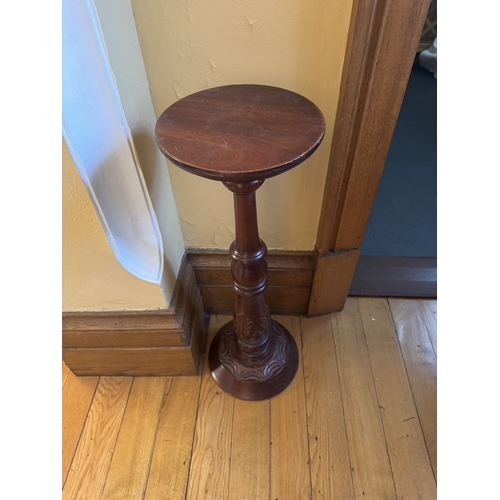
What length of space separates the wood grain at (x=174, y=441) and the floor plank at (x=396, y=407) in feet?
1.84

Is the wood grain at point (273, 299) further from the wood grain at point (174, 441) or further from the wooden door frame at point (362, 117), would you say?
the wood grain at point (174, 441)

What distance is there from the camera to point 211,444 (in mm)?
1046

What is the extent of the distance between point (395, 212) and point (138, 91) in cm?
131

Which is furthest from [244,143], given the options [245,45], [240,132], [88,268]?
[88,268]

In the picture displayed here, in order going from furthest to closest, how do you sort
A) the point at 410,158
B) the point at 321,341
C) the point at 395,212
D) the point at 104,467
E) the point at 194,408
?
1. the point at 410,158
2. the point at 395,212
3. the point at 321,341
4. the point at 194,408
5. the point at 104,467

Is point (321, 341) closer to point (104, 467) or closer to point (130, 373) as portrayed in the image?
point (130, 373)

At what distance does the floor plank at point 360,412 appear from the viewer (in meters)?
0.98

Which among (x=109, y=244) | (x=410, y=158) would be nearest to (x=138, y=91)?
(x=109, y=244)

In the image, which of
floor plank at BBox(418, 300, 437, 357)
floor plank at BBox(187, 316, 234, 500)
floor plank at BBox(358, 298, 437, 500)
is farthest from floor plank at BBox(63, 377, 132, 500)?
floor plank at BBox(418, 300, 437, 357)

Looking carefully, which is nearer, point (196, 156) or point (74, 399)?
point (196, 156)

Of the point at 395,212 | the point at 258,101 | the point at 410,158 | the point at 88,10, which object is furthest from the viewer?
the point at 410,158

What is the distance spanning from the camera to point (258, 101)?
76 centimetres

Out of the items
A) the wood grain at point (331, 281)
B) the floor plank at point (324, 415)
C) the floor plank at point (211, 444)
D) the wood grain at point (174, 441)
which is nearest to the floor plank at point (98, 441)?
the wood grain at point (174, 441)

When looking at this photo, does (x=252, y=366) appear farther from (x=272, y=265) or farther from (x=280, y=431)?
(x=272, y=265)
